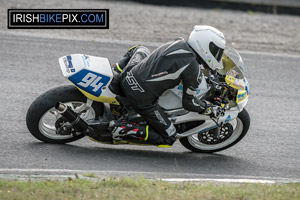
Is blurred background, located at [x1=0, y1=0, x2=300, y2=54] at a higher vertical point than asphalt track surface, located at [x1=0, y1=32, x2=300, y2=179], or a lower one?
higher

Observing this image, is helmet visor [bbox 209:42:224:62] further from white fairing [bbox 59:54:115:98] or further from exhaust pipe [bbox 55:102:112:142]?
exhaust pipe [bbox 55:102:112:142]

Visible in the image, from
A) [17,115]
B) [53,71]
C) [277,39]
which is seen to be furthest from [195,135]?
[277,39]

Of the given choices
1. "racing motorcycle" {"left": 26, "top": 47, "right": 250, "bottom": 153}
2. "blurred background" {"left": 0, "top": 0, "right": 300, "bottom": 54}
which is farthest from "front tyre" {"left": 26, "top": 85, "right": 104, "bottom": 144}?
"blurred background" {"left": 0, "top": 0, "right": 300, "bottom": 54}

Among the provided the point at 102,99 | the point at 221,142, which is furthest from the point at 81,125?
the point at 221,142

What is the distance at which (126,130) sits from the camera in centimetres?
658

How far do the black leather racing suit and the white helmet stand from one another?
3.9 inches

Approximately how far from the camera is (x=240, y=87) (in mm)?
6711

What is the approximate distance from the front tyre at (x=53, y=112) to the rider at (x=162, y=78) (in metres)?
0.40

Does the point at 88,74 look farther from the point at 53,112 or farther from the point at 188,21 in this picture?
the point at 188,21

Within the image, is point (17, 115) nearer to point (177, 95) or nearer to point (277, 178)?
point (177, 95)

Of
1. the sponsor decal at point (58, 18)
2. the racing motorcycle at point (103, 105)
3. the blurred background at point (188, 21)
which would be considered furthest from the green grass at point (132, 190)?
the sponsor decal at point (58, 18)

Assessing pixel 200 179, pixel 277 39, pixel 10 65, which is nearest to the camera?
pixel 200 179

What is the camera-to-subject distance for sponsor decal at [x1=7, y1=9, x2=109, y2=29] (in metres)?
12.5

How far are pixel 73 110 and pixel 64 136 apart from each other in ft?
1.34
